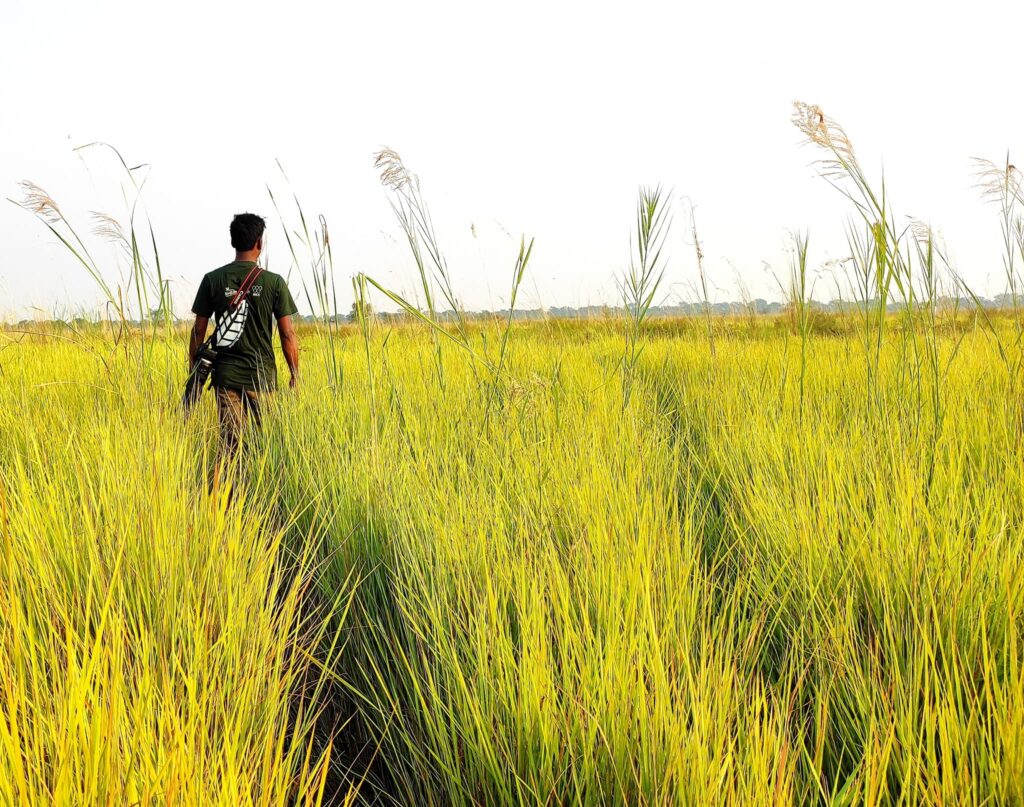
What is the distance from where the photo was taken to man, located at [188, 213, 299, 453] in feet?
11.0

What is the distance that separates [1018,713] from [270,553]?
1478 mm

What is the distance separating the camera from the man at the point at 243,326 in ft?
11.0

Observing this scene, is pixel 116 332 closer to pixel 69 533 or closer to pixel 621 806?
pixel 69 533

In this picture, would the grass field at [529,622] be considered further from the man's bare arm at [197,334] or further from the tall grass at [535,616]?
the man's bare arm at [197,334]

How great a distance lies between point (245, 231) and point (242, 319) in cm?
51

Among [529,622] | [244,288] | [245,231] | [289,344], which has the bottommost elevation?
[529,622]

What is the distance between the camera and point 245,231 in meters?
3.47

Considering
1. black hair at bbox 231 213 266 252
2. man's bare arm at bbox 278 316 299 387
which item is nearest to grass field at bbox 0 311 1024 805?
man's bare arm at bbox 278 316 299 387

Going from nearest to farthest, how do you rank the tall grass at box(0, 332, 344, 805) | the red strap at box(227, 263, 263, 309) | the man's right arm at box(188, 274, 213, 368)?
the tall grass at box(0, 332, 344, 805) < the red strap at box(227, 263, 263, 309) < the man's right arm at box(188, 274, 213, 368)

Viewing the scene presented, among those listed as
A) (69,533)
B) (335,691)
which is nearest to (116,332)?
(69,533)

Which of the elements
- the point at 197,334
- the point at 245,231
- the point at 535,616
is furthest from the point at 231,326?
the point at 535,616

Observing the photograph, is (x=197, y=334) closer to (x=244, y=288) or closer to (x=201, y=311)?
(x=201, y=311)

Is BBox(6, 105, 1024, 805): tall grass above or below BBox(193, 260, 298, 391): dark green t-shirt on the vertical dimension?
below

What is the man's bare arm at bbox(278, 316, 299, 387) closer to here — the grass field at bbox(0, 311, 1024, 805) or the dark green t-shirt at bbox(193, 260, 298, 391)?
the dark green t-shirt at bbox(193, 260, 298, 391)
